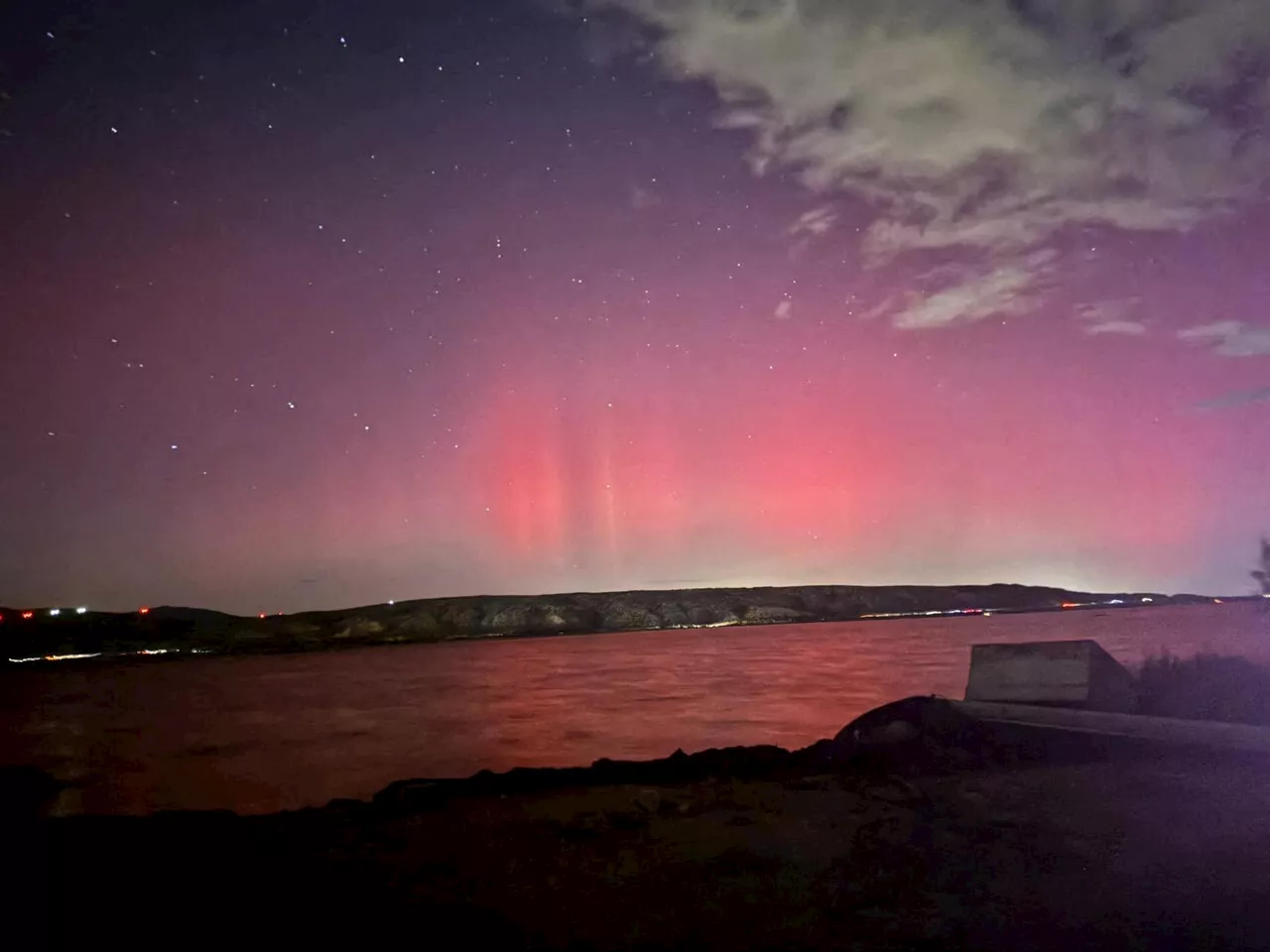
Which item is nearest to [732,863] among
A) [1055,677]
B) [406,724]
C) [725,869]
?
[725,869]

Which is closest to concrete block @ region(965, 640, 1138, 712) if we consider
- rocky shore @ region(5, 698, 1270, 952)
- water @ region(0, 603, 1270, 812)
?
rocky shore @ region(5, 698, 1270, 952)

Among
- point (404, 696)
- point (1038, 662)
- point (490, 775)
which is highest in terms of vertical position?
point (1038, 662)

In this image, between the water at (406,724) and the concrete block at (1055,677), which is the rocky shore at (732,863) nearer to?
the concrete block at (1055,677)

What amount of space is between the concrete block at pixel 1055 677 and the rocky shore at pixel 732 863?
8.57 ft

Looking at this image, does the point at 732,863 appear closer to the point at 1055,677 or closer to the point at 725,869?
the point at 725,869

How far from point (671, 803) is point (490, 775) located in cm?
419

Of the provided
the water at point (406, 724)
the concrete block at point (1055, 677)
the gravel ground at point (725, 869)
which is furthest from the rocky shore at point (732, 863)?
the water at point (406, 724)

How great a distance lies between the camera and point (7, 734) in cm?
3884

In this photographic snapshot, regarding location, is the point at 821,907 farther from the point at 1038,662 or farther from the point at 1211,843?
the point at 1038,662

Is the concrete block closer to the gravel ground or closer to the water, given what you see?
the gravel ground

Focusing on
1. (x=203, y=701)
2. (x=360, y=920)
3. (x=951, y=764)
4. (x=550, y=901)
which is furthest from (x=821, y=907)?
(x=203, y=701)

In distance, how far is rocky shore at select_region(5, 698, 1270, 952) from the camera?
6.57 m

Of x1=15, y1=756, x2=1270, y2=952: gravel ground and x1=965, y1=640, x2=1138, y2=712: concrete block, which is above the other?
Result: x1=965, y1=640, x2=1138, y2=712: concrete block

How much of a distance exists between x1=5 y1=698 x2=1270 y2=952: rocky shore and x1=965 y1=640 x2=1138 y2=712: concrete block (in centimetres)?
261
